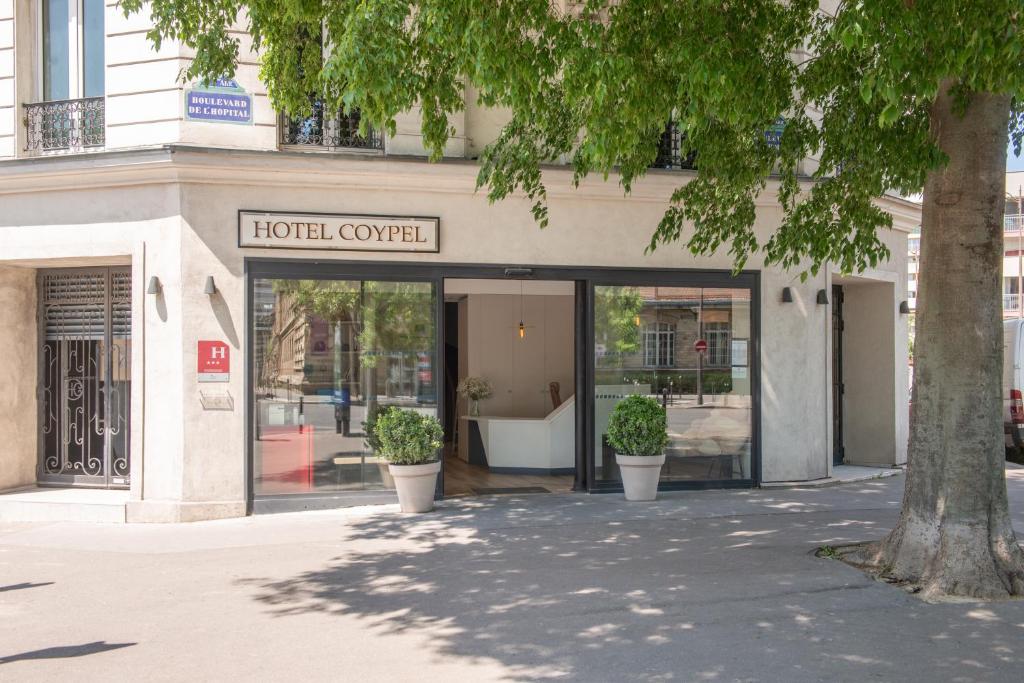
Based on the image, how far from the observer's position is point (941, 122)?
22.0ft

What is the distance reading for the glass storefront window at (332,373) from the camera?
32.0ft

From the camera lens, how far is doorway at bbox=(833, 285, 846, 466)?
13625mm

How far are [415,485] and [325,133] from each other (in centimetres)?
425

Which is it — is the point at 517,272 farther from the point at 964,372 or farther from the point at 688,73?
the point at 964,372

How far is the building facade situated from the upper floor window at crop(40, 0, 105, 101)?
0.09 feet

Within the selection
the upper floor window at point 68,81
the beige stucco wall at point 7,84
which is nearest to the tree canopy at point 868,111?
the upper floor window at point 68,81

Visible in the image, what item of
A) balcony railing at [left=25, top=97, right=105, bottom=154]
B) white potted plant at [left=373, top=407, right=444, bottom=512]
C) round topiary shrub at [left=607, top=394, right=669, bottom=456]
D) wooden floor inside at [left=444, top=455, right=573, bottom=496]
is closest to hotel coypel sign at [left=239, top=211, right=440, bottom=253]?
white potted plant at [left=373, top=407, right=444, bottom=512]

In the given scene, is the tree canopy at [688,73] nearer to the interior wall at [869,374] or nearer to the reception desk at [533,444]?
the reception desk at [533,444]

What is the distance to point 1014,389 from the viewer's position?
44.7 ft

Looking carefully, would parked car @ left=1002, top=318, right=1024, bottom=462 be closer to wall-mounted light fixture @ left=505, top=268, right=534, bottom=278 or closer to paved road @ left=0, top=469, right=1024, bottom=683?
paved road @ left=0, top=469, right=1024, bottom=683

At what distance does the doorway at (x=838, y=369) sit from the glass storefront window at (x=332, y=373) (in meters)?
7.07

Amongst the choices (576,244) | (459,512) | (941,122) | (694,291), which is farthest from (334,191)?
(941,122)

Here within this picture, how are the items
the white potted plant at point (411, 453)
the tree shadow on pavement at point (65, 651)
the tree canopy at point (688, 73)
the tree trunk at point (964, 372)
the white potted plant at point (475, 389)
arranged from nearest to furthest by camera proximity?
the tree shadow on pavement at point (65, 651)
the tree canopy at point (688, 73)
the tree trunk at point (964, 372)
the white potted plant at point (411, 453)
the white potted plant at point (475, 389)

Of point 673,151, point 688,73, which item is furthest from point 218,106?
point 688,73
